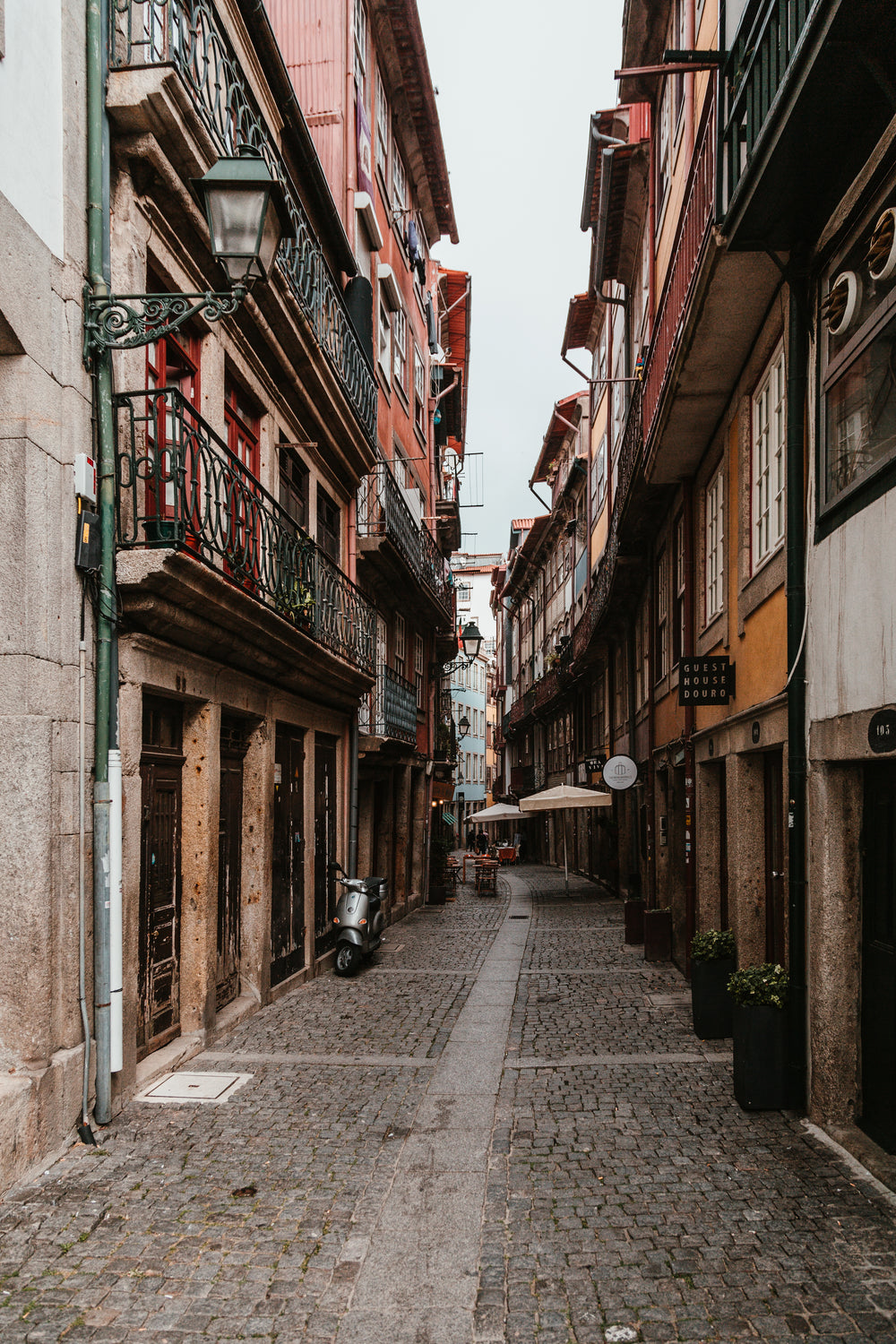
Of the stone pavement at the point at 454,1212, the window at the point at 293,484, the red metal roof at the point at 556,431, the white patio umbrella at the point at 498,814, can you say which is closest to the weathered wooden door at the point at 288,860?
the stone pavement at the point at 454,1212

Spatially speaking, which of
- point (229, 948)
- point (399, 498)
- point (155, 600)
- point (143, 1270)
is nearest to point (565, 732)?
point (399, 498)

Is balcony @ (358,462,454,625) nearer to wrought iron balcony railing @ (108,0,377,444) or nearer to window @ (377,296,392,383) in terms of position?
window @ (377,296,392,383)

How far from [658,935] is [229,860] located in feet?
19.5

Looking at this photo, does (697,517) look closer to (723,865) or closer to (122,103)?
(723,865)

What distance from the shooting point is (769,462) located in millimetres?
8531

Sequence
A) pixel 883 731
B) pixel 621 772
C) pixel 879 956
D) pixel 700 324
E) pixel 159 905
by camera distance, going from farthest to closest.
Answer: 1. pixel 621 772
2. pixel 700 324
3. pixel 159 905
4. pixel 879 956
5. pixel 883 731

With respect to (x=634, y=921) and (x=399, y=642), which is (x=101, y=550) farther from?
(x=399, y=642)

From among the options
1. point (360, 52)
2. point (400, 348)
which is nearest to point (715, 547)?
point (360, 52)

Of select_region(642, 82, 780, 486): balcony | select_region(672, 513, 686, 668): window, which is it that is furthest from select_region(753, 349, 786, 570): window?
select_region(672, 513, 686, 668): window

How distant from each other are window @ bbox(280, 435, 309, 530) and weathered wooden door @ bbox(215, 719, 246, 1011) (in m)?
3.26

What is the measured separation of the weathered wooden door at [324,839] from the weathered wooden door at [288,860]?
2.47 ft

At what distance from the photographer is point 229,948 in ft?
31.0

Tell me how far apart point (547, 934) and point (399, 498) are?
7.72 metres

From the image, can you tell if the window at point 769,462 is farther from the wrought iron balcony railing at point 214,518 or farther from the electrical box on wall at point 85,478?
Result: the electrical box on wall at point 85,478
